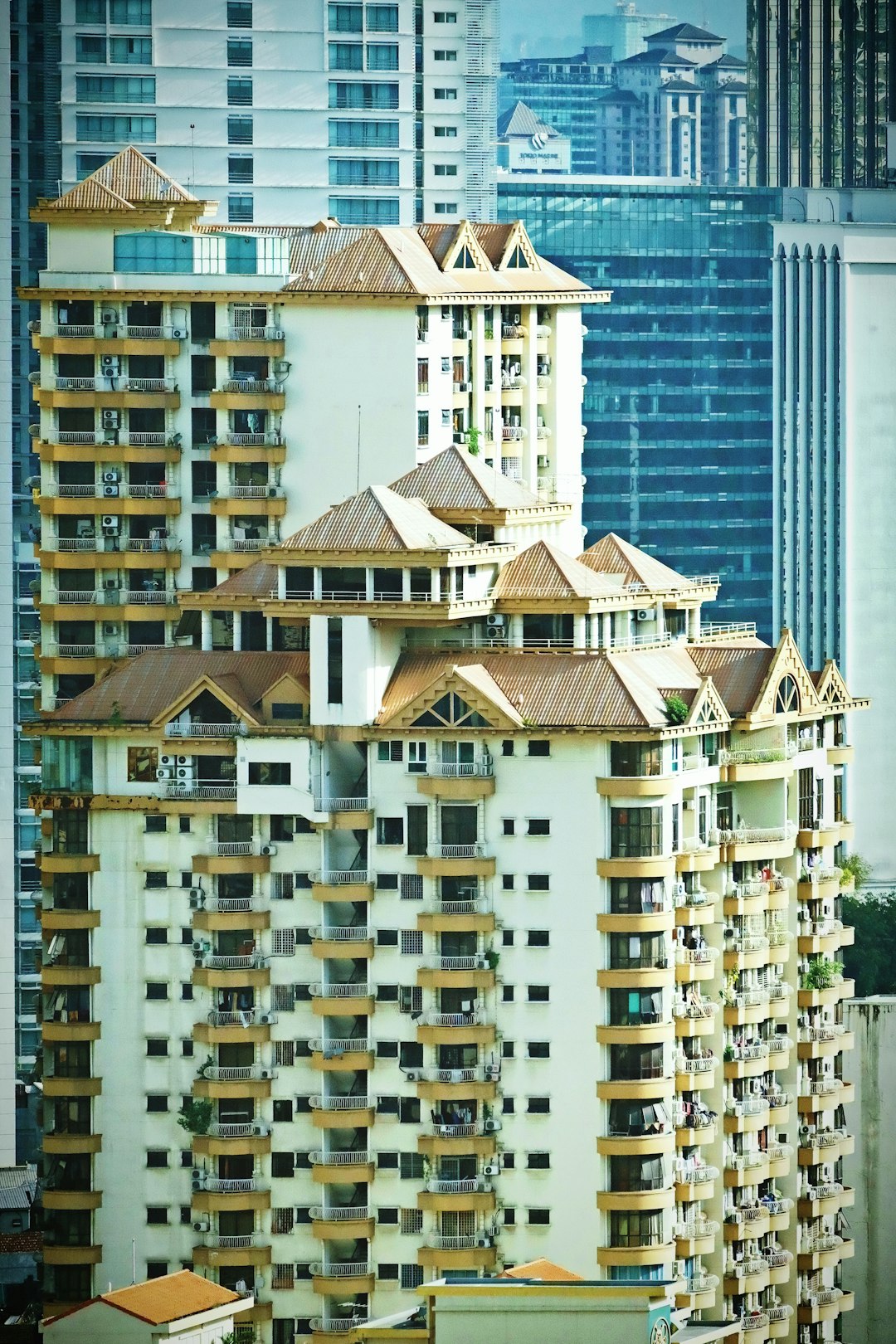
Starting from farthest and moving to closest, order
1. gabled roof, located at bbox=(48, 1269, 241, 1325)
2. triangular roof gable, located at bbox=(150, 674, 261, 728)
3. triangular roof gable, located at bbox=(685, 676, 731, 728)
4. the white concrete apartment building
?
triangular roof gable, located at bbox=(150, 674, 261, 728), triangular roof gable, located at bbox=(685, 676, 731, 728), the white concrete apartment building, gabled roof, located at bbox=(48, 1269, 241, 1325)

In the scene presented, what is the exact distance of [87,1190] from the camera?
199875 mm

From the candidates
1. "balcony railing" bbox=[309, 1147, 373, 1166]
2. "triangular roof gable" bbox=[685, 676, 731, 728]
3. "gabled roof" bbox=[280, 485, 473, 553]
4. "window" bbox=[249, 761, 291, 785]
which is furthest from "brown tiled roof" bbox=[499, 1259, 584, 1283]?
"gabled roof" bbox=[280, 485, 473, 553]

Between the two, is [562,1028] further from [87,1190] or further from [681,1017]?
[87,1190]

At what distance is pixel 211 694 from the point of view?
654 ft

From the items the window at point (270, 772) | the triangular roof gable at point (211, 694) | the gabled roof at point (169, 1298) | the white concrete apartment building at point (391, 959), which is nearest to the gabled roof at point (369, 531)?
the white concrete apartment building at point (391, 959)

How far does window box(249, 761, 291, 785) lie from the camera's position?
7776 inches

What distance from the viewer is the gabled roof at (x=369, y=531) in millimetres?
197250

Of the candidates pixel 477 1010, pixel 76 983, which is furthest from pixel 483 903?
pixel 76 983

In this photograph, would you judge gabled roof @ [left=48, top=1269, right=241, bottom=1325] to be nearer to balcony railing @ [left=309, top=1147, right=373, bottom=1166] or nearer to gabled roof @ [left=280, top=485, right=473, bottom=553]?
balcony railing @ [left=309, top=1147, right=373, bottom=1166]

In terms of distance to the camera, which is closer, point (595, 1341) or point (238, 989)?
point (595, 1341)

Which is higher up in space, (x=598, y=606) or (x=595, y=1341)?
(x=598, y=606)

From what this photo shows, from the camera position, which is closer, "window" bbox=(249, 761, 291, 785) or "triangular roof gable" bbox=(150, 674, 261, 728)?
"window" bbox=(249, 761, 291, 785)

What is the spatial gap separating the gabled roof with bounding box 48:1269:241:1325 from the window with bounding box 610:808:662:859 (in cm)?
2257

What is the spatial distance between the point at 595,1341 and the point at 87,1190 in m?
27.9
